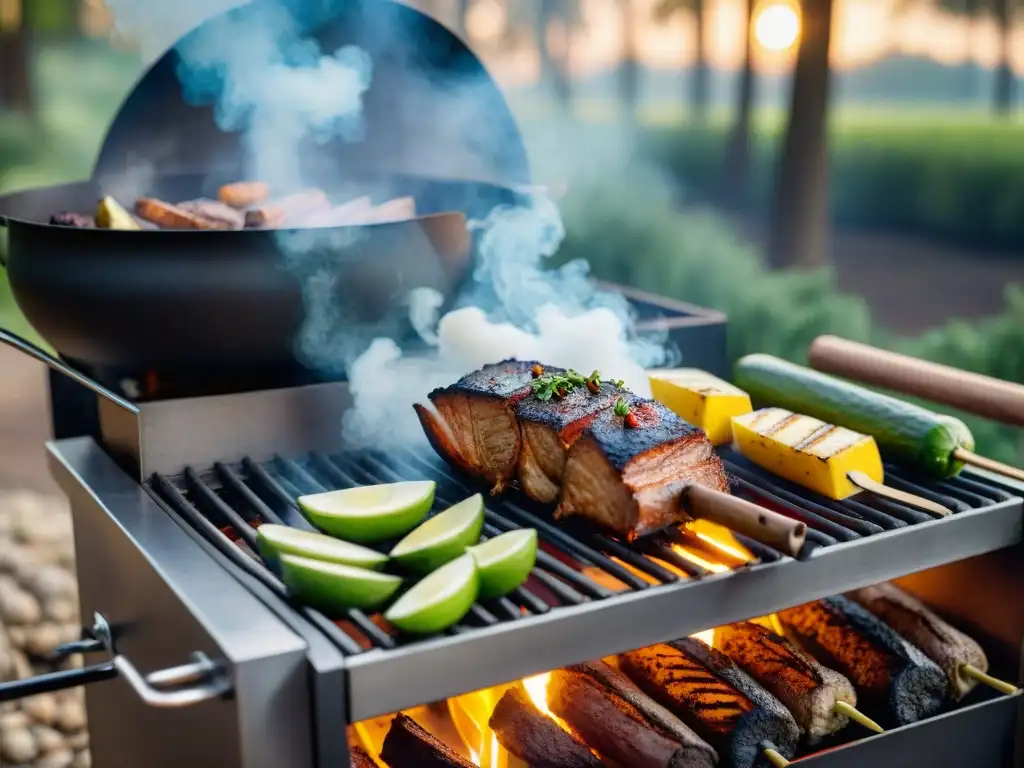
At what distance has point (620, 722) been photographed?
2.26 metres

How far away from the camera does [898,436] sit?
8.55 feet

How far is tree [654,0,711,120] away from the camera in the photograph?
5.12 metres

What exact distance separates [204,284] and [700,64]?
3.40 meters

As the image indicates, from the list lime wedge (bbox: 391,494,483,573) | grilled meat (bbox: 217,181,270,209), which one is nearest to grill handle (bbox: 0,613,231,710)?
A: lime wedge (bbox: 391,494,483,573)

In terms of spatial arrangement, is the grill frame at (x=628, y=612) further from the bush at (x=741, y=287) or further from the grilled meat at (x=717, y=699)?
the bush at (x=741, y=287)

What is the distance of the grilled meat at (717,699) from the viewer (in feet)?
7.39

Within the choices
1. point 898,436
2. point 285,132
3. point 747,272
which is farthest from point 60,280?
point 747,272

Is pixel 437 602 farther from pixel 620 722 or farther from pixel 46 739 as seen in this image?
pixel 46 739

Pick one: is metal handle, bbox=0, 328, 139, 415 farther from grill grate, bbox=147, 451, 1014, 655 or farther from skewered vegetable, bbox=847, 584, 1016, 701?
skewered vegetable, bbox=847, 584, 1016, 701

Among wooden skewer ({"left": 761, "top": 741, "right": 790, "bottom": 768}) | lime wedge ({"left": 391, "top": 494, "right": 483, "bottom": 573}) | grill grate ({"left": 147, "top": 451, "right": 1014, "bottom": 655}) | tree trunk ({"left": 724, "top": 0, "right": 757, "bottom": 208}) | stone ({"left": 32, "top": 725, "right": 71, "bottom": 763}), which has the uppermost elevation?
tree trunk ({"left": 724, "top": 0, "right": 757, "bottom": 208})

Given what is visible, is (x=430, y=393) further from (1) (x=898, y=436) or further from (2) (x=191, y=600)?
(1) (x=898, y=436)

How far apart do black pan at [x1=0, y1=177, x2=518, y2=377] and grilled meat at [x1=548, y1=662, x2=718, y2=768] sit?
1.04m

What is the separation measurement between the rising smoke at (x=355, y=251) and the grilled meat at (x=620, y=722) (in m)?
0.78

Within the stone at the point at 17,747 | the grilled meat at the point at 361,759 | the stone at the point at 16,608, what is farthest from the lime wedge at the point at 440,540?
the stone at the point at 16,608
